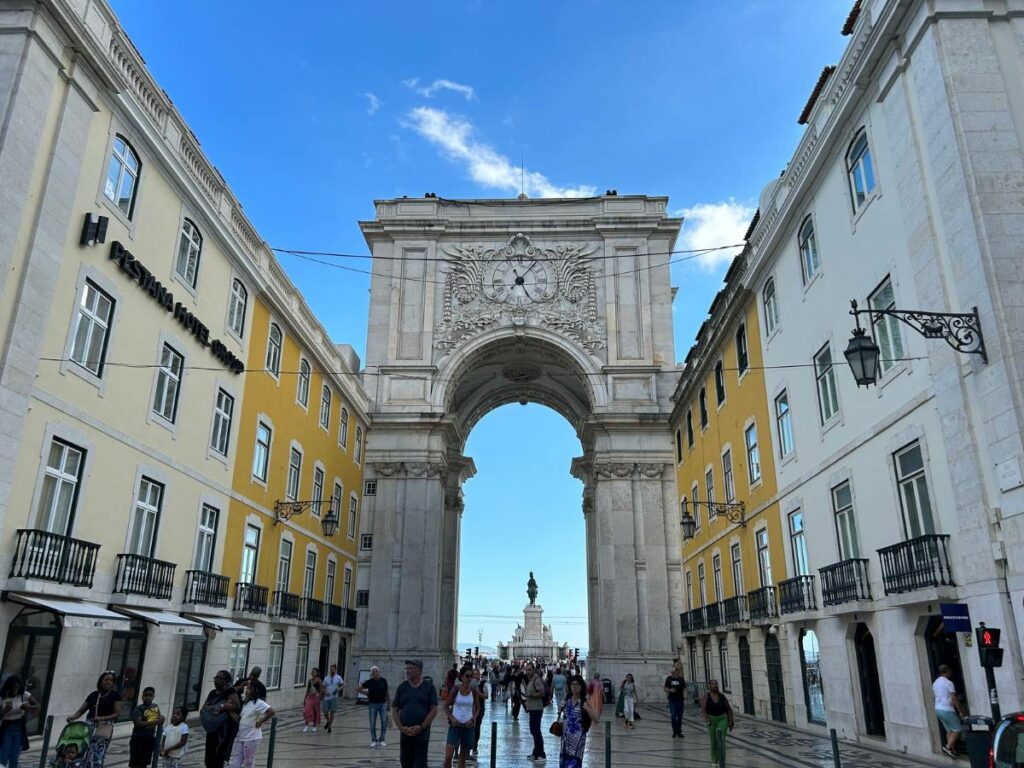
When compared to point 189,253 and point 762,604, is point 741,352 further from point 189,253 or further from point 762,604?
point 189,253

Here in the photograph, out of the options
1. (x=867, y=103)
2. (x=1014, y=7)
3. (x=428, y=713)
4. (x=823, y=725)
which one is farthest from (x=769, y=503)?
(x=428, y=713)

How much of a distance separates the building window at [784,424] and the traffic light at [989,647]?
9.24 m

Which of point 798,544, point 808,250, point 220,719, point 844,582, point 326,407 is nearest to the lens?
point 220,719

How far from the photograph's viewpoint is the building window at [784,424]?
18.7 metres

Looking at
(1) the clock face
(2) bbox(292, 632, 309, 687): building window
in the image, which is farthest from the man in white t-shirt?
(1) the clock face

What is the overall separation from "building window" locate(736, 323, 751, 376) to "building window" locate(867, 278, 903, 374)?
24.7 ft

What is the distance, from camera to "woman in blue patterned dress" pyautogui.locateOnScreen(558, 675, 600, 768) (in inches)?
352

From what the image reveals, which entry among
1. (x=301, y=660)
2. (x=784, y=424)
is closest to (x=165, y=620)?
(x=301, y=660)

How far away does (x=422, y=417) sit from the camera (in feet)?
121

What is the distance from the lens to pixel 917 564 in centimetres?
1187

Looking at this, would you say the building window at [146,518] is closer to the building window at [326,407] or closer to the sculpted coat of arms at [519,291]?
the building window at [326,407]

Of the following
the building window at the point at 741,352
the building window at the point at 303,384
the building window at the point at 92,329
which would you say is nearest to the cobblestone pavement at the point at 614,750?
the building window at the point at 92,329

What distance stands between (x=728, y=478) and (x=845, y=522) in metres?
8.74

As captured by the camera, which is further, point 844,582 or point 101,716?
point 844,582
